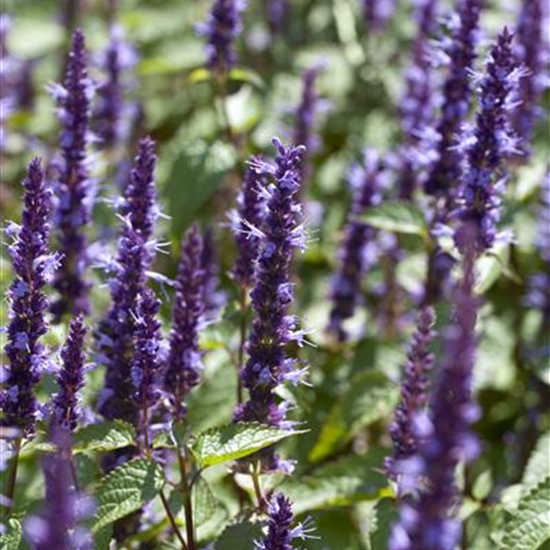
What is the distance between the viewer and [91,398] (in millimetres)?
5340

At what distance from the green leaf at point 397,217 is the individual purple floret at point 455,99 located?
0.41 ft

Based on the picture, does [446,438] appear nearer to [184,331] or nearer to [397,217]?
[184,331]

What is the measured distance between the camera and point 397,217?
5.26 metres

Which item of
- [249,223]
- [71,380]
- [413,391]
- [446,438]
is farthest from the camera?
[249,223]

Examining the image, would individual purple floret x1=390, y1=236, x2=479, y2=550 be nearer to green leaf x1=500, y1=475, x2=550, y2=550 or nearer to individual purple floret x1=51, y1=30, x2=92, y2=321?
green leaf x1=500, y1=475, x2=550, y2=550

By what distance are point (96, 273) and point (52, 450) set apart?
6.78 ft

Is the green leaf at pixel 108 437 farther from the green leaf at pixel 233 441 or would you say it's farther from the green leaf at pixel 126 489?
the green leaf at pixel 233 441

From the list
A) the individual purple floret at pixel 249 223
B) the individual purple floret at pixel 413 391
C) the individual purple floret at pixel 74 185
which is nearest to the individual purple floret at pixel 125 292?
the individual purple floret at pixel 249 223

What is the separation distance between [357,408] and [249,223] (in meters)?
1.39

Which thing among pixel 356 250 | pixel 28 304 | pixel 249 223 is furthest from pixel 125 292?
pixel 356 250

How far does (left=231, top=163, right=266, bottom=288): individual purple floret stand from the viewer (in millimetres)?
4266

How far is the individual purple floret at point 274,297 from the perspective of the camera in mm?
3561

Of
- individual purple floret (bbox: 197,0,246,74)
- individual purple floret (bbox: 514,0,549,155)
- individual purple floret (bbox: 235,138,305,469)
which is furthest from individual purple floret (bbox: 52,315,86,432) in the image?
individual purple floret (bbox: 514,0,549,155)

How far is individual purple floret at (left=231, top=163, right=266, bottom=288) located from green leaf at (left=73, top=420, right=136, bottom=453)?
75 centimetres
